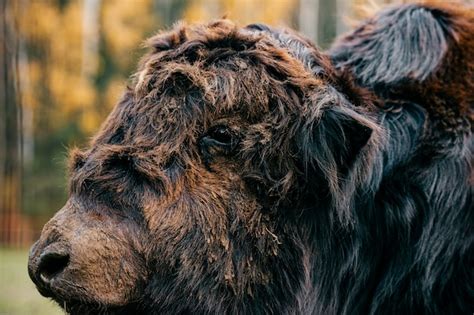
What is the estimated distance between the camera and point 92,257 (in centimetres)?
300

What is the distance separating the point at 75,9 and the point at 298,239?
28445 millimetres

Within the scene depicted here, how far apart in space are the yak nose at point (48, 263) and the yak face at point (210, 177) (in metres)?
0.04

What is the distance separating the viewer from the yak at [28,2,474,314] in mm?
3182

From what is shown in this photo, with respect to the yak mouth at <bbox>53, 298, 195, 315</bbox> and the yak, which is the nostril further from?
the yak mouth at <bbox>53, 298, 195, 315</bbox>

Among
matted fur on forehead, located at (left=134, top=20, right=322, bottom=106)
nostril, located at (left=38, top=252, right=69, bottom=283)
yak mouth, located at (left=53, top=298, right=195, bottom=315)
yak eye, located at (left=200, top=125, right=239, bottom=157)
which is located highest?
matted fur on forehead, located at (left=134, top=20, right=322, bottom=106)

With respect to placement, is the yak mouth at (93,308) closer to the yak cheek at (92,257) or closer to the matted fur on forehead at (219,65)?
the yak cheek at (92,257)

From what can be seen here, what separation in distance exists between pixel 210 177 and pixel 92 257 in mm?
606

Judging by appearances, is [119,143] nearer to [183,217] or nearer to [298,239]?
[183,217]

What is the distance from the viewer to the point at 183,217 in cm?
326

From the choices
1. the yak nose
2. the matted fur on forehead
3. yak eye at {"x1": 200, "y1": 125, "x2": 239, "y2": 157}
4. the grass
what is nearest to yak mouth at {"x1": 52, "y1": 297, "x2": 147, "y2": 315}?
the yak nose

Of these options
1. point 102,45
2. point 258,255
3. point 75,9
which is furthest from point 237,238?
point 102,45

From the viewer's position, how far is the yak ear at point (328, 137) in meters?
3.44

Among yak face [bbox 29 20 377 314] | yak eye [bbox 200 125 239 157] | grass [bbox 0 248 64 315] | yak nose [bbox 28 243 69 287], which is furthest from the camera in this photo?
grass [bbox 0 248 64 315]

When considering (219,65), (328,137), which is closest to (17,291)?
(219,65)
